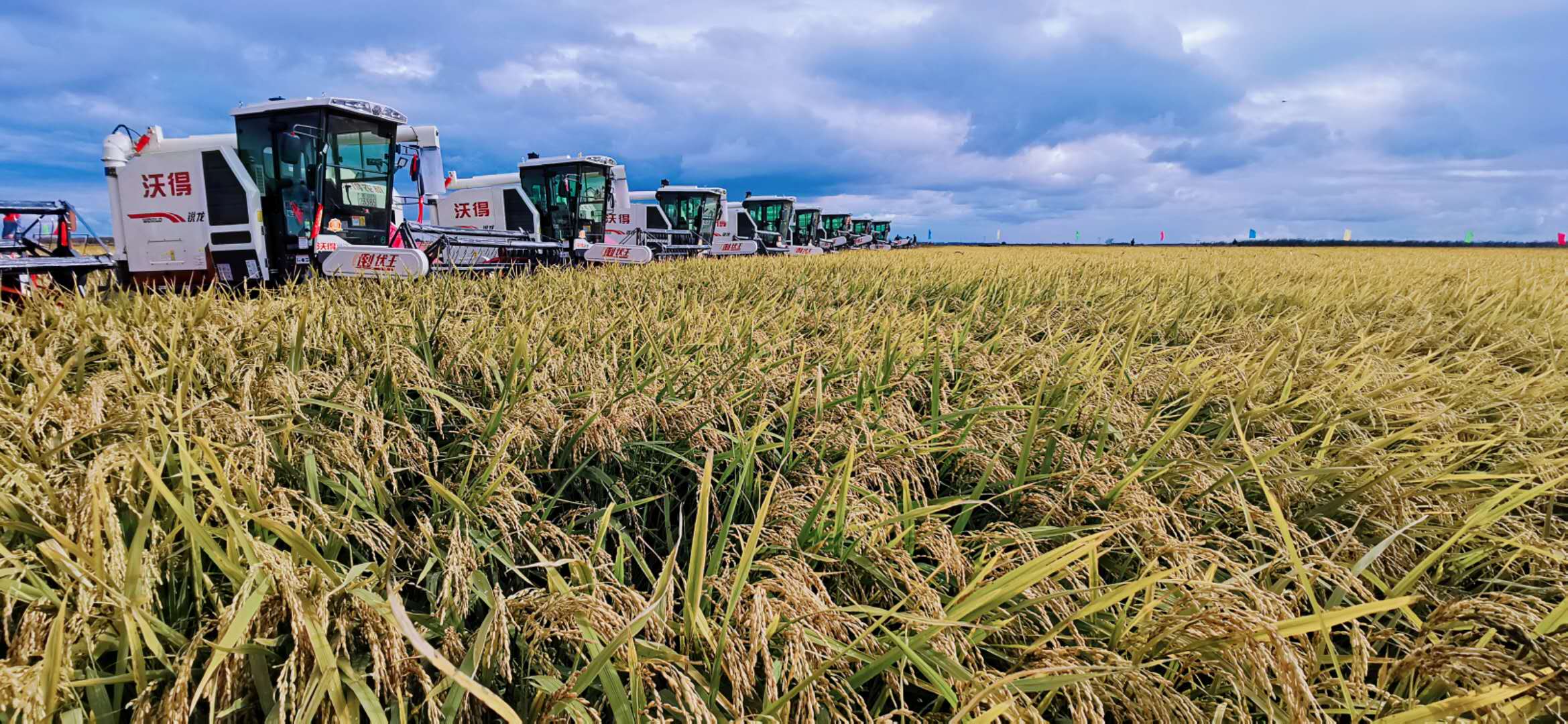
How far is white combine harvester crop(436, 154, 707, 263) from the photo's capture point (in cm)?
1542

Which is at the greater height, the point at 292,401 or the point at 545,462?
the point at 292,401

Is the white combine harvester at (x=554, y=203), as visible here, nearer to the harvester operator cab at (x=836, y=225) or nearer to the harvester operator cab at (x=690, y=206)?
the harvester operator cab at (x=690, y=206)

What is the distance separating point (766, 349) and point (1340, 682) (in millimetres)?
2088

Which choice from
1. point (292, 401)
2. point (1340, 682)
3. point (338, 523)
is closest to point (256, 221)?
point (292, 401)


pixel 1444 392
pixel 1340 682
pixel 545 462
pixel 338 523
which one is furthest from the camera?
pixel 1444 392

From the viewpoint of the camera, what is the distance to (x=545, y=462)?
2.01 m

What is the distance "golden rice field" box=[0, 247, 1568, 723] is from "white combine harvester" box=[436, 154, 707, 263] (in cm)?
1228

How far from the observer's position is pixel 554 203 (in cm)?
1577

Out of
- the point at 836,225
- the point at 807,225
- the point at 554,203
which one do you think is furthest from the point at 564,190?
the point at 836,225

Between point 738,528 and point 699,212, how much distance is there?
22302 millimetres

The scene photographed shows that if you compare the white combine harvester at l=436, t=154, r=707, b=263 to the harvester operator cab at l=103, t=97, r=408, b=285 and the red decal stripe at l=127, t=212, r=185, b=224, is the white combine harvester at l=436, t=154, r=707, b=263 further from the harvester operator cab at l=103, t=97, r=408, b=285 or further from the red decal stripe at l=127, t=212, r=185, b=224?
the red decal stripe at l=127, t=212, r=185, b=224

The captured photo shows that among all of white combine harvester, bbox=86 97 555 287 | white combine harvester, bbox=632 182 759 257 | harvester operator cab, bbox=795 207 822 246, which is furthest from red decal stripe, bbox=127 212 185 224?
harvester operator cab, bbox=795 207 822 246

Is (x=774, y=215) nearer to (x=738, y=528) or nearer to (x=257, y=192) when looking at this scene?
(x=257, y=192)

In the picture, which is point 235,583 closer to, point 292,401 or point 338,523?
point 338,523
